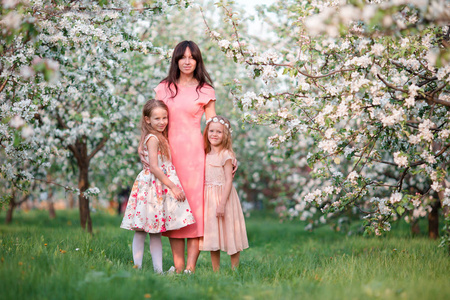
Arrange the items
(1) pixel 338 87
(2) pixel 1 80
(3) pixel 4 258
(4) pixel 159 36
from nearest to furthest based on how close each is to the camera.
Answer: (3) pixel 4 258 → (1) pixel 338 87 → (2) pixel 1 80 → (4) pixel 159 36

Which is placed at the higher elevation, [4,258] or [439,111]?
[439,111]

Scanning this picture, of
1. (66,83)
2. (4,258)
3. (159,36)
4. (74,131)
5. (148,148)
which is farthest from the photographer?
(159,36)

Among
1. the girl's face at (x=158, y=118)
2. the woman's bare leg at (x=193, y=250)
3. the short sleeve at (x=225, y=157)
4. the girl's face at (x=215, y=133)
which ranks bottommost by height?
the woman's bare leg at (x=193, y=250)

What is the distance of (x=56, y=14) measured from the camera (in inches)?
175

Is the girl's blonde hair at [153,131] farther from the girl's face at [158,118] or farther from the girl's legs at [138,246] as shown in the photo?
the girl's legs at [138,246]

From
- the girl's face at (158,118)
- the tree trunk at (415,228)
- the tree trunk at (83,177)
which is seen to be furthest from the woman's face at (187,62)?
the tree trunk at (415,228)

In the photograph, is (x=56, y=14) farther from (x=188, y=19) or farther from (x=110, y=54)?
(x=188, y=19)

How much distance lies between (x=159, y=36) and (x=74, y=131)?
3.78 meters

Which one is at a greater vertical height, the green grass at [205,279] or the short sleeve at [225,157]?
the short sleeve at [225,157]

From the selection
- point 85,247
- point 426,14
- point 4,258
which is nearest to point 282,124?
point 426,14

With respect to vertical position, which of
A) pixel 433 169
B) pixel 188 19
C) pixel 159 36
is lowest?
pixel 433 169

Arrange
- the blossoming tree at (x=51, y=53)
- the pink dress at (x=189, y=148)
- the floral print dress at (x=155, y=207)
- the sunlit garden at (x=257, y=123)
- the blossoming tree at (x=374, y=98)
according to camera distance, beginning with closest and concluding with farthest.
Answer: the sunlit garden at (x=257, y=123) < the blossoming tree at (x=374, y=98) < the blossoming tree at (x=51, y=53) < the floral print dress at (x=155, y=207) < the pink dress at (x=189, y=148)

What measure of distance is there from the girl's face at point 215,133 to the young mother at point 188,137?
0.40ft

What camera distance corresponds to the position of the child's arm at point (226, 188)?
4.44m
